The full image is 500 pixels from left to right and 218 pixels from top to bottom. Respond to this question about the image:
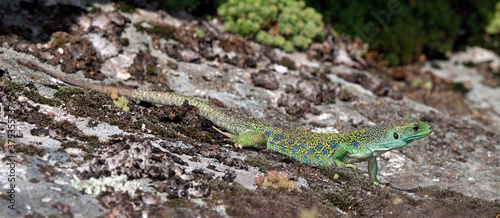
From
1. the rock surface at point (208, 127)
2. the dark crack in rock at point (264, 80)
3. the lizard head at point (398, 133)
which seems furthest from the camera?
the dark crack in rock at point (264, 80)

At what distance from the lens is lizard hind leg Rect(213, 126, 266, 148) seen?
10001 mm

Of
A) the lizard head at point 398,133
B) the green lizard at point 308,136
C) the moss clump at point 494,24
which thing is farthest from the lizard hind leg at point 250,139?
the moss clump at point 494,24

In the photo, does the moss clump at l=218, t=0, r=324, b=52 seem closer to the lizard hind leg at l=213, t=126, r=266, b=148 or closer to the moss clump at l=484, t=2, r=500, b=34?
the lizard hind leg at l=213, t=126, r=266, b=148

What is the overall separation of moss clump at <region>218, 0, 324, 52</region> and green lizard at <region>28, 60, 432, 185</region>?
548 cm

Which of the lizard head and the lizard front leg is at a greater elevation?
the lizard head

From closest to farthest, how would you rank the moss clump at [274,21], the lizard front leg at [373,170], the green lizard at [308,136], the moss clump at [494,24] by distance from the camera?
1. the green lizard at [308,136]
2. the lizard front leg at [373,170]
3. the moss clump at [274,21]
4. the moss clump at [494,24]

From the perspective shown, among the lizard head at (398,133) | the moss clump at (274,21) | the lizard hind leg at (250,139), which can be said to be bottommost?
the lizard hind leg at (250,139)

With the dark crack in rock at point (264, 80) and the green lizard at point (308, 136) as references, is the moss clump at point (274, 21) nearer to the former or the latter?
the dark crack in rock at point (264, 80)

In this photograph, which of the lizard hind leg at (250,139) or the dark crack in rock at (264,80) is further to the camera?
the dark crack in rock at (264,80)

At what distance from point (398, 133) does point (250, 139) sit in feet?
9.97

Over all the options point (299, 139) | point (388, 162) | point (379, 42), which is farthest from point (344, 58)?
point (299, 139)

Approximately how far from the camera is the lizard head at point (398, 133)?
929cm

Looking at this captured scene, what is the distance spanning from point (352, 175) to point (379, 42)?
9.50 meters

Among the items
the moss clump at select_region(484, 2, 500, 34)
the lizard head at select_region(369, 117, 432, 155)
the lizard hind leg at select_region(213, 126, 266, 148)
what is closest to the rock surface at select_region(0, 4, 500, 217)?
the lizard hind leg at select_region(213, 126, 266, 148)
